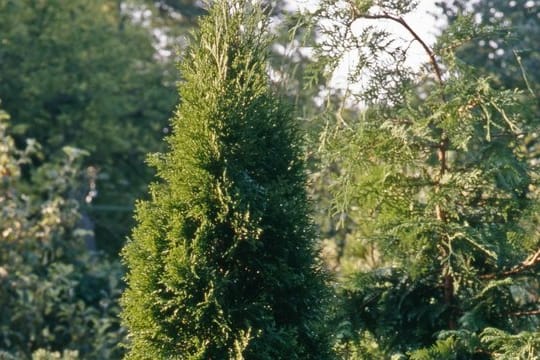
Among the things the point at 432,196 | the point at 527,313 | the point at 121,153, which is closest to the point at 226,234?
the point at 432,196

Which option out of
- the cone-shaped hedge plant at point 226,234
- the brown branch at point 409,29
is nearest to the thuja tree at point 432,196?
the brown branch at point 409,29

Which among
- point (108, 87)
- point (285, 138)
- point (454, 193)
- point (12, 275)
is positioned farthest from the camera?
point (108, 87)

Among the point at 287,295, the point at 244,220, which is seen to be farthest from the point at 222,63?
the point at 287,295

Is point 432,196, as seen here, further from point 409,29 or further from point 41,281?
point 41,281

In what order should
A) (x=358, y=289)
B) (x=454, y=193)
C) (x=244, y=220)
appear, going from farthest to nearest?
(x=358, y=289)
(x=454, y=193)
(x=244, y=220)

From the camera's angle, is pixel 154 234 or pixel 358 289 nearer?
pixel 154 234

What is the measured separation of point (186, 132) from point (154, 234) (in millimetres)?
508

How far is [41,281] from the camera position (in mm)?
9664

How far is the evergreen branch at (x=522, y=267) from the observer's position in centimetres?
497

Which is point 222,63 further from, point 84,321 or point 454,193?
point 84,321

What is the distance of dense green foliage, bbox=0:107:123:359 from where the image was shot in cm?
942

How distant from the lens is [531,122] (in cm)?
521

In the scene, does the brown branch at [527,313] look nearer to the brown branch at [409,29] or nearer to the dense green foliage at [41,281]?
the brown branch at [409,29]

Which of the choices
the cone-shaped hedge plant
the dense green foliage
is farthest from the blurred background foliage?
the cone-shaped hedge plant
